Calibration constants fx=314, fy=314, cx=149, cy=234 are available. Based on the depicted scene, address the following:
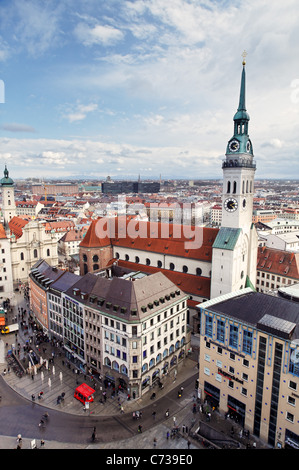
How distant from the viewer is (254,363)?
3322cm

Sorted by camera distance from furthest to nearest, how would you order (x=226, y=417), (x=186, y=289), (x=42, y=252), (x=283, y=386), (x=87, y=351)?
(x=42, y=252) < (x=186, y=289) < (x=87, y=351) < (x=226, y=417) < (x=283, y=386)

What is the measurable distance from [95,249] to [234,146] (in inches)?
1463

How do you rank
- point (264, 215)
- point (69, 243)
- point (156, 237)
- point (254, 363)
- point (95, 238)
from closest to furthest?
point (254, 363) → point (156, 237) → point (95, 238) → point (69, 243) → point (264, 215)

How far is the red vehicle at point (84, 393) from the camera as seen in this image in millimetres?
39094

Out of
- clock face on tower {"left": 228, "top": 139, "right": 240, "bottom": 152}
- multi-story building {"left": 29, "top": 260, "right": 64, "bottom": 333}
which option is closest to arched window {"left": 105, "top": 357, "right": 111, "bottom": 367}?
multi-story building {"left": 29, "top": 260, "right": 64, "bottom": 333}

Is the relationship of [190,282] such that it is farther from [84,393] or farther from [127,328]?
[84,393]

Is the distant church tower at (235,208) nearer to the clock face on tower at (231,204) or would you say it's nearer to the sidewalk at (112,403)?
the clock face on tower at (231,204)

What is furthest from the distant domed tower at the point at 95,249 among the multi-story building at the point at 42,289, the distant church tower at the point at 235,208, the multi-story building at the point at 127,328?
the distant church tower at the point at 235,208

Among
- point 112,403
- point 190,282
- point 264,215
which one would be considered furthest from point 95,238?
point 264,215

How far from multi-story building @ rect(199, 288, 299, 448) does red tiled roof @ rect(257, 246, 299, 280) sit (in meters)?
36.6

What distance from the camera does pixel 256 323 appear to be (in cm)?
3297
